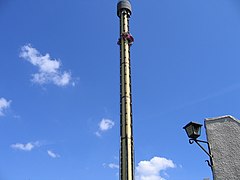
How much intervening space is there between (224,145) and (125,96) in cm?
3310

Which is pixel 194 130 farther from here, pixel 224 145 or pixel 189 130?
pixel 224 145

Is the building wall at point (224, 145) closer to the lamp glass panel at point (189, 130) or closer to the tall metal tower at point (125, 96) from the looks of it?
the lamp glass panel at point (189, 130)

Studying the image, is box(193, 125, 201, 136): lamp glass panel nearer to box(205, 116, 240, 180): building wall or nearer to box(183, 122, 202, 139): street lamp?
box(183, 122, 202, 139): street lamp

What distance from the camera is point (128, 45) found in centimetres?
4616

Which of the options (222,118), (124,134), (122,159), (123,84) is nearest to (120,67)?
(123,84)

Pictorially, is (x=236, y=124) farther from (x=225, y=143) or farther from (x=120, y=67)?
(x=120, y=67)

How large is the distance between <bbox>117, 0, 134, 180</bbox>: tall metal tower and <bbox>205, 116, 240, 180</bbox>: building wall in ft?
94.5

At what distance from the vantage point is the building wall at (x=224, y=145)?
7.24 m

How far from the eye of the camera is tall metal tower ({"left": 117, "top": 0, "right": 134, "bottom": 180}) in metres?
36.2

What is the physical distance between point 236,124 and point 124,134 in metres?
30.6

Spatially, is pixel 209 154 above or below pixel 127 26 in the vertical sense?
below

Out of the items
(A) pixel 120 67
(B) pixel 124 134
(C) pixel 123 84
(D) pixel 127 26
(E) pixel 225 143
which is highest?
(D) pixel 127 26

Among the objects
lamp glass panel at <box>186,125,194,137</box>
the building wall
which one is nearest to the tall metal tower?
the building wall

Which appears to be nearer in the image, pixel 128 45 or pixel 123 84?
pixel 123 84
